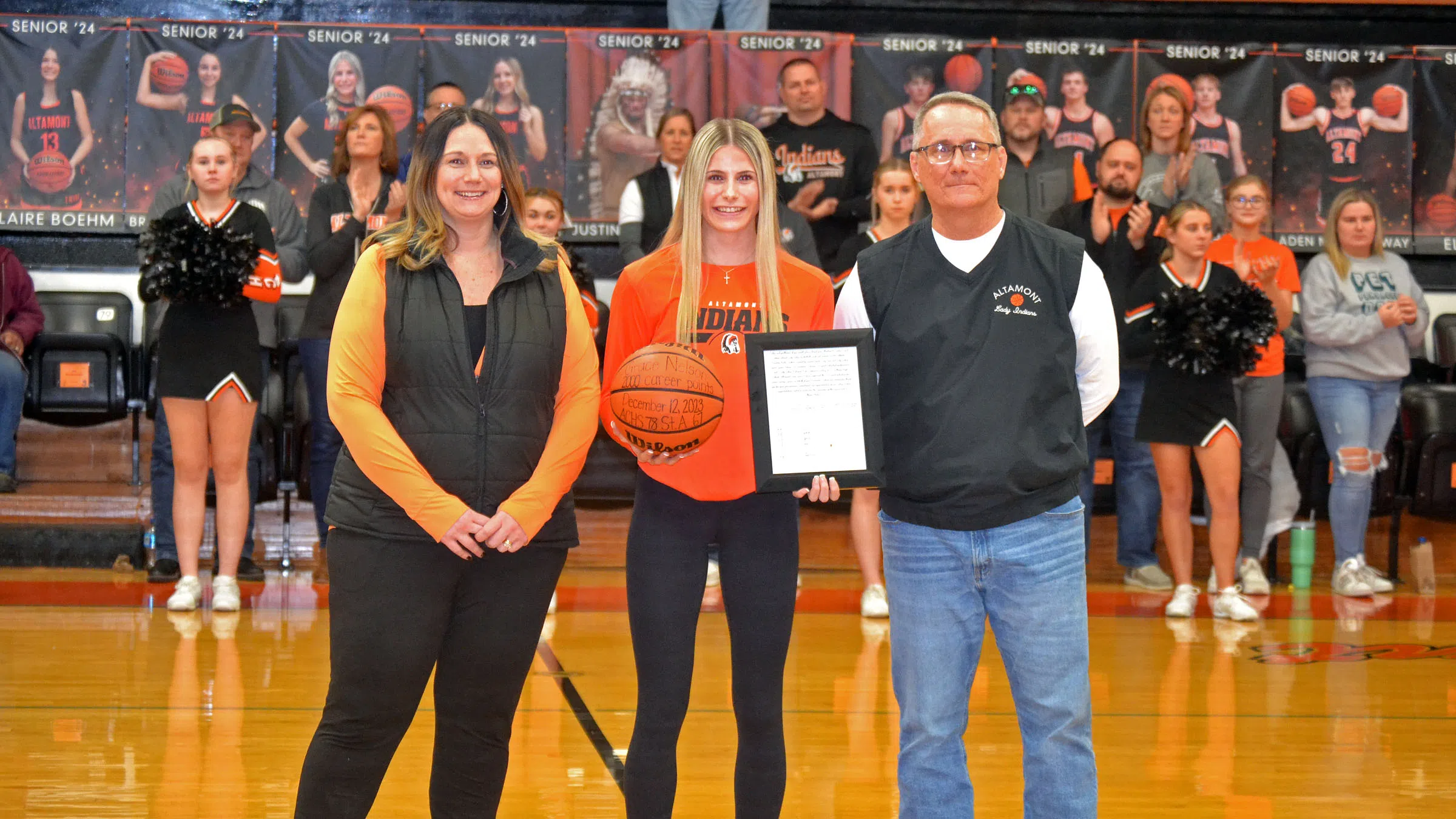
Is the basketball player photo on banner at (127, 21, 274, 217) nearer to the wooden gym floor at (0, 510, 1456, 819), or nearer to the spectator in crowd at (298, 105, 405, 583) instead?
the spectator in crowd at (298, 105, 405, 583)

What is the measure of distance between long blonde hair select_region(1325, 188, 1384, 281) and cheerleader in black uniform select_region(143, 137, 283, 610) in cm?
506

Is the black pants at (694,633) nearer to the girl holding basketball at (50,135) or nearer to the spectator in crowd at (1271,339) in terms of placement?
the spectator in crowd at (1271,339)

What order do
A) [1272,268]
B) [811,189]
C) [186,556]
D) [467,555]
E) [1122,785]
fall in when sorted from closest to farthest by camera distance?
1. [467,555]
2. [1122,785]
3. [186,556]
4. [1272,268]
5. [811,189]

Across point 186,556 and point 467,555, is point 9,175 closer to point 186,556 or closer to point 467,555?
point 186,556

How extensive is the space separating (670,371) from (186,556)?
12.3 feet

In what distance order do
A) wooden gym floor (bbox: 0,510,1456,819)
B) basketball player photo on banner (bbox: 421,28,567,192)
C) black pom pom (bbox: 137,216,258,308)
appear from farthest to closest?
basketball player photo on banner (bbox: 421,28,567,192), black pom pom (bbox: 137,216,258,308), wooden gym floor (bbox: 0,510,1456,819)

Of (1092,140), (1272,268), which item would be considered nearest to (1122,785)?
(1272,268)

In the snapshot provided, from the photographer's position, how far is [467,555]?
8.80 ft

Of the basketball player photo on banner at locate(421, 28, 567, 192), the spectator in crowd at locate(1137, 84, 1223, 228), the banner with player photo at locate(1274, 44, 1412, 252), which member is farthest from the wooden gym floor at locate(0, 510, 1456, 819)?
the banner with player photo at locate(1274, 44, 1412, 252)

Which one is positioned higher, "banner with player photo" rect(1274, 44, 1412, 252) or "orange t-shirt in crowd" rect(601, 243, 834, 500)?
"banner with player photo" rect(1274, 44, 1412, 252)

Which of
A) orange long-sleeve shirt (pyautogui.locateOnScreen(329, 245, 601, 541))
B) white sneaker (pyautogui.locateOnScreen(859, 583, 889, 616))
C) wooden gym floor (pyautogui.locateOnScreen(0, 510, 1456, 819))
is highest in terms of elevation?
orange long-sleeve shirt (pyautogui.locateOnScreen(329, 245, 601, 541))

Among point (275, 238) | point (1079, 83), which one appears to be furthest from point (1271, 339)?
point (275, 238)

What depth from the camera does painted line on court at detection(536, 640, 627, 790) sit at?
3873 mm

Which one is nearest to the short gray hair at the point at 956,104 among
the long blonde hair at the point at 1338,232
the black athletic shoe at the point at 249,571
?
the black athletic shoe at the point at 249,571
